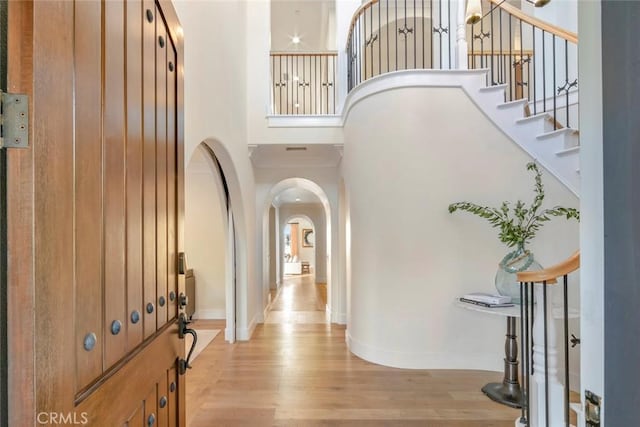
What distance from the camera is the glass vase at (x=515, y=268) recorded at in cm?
283

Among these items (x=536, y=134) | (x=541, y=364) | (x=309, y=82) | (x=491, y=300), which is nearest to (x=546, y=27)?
(x=536, y=134)

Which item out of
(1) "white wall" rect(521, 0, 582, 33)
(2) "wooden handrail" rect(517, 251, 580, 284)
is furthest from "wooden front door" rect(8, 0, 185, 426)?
(1) "white wall" rect(521, 0, 582, 33)

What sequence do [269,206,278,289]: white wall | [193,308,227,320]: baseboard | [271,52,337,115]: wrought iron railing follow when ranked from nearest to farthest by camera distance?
1. [271,52,337,115]: wrought iron railing
2. [193,308,227,320]: baseboard
3. [269,206,278,289]: white wall

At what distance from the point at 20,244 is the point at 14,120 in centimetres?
24

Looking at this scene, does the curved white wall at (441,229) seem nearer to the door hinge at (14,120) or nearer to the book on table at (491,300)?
the book on table at (491,300)

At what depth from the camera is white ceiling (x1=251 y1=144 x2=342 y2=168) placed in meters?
5.00

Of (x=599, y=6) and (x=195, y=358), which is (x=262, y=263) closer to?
(x=195, y=358)

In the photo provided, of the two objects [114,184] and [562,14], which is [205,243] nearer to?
[114,184]

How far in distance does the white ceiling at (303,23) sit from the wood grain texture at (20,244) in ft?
20.3

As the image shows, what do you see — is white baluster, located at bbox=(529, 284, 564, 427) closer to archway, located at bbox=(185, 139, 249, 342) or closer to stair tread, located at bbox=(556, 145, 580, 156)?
stair tread, located at bbox=(556, 145, 580, 156)

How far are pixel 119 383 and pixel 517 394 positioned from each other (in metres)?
3.05

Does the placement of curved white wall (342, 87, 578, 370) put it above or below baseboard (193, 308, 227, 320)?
above

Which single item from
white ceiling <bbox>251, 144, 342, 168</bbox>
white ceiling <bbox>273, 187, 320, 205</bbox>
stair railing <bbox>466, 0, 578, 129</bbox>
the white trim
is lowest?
white ceiling <bbox>273, 187, 320, 205</bbox>

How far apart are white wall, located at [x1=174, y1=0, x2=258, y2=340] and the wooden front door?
62 cm
